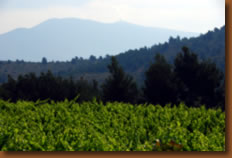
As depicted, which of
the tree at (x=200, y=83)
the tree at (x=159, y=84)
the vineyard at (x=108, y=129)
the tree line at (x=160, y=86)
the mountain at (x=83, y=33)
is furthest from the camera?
the tree at (x=159, y=84)

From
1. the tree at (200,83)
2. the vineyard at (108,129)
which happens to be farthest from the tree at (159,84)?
the vineyard at (108,129)

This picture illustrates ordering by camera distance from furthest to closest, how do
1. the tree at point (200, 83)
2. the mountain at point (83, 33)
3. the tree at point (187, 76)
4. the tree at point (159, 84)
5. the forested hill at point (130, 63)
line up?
the forested hill at point (130, 63) < the tree at point (159, 84) < the tree at point (187, 76) < the tree at point (200, 83) < the mountain at point (83, 33)

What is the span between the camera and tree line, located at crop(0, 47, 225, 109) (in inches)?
925

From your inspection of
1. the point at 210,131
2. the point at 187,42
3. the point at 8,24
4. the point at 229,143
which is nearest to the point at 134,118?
the point at 210,131

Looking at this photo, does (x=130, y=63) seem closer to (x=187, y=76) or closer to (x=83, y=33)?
(x=83, y=33)

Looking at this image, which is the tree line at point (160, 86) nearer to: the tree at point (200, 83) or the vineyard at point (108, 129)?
the tree at point (200, 83)

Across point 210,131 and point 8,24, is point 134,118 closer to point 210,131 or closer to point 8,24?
point 210,131

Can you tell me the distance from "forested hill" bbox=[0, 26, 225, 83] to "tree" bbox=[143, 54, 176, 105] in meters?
57.5

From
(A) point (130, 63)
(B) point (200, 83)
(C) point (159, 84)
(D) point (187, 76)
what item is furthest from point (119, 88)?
(A) point (130, 63)

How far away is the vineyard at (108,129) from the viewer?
5000 mm

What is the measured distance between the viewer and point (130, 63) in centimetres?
9281

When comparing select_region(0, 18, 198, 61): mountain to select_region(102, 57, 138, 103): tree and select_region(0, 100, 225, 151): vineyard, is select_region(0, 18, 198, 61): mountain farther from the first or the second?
select_region(102, 57, 138, 103): tree

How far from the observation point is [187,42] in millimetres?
96562

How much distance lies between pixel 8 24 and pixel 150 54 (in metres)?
91.9
